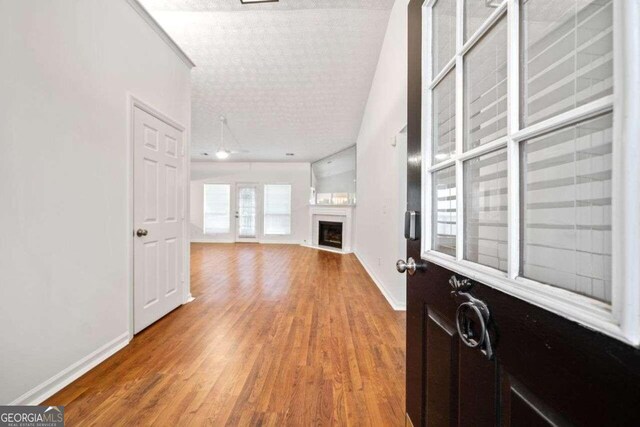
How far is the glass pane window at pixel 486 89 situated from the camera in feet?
2.23

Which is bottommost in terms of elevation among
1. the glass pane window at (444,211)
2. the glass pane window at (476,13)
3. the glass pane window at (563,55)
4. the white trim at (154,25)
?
the glass pane window at (444,211)

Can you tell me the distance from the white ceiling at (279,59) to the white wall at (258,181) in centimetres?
303

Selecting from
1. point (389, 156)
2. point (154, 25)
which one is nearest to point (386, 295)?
point (389, 156)

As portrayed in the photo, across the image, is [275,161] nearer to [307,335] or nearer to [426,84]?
A: [307,335]

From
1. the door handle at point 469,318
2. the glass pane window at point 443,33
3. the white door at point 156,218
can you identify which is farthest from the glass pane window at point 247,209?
the door handle at point 469,318

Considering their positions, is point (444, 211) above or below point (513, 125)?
below

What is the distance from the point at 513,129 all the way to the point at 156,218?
287cm

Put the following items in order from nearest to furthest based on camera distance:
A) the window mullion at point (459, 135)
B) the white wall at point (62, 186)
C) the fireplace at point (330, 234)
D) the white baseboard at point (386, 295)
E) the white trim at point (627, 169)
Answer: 1. the white trim at point (627, 169)
2. the window mullion at point (459, 135)
3. the white wall at point (62, 186)
4. the white baseboard at point (386, 295)
5. the fireplace at point (330, 234)

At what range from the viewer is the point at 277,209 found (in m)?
9.21

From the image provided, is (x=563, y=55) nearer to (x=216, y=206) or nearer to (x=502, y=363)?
(x=502, y=363)

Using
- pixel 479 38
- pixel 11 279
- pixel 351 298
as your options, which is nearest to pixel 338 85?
pixel 351 298

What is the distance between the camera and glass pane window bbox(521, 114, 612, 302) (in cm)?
45

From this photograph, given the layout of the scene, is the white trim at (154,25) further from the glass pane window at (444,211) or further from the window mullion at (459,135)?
the glass pane window at (444,211)

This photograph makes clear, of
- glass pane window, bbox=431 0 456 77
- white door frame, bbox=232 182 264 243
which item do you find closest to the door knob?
glass pane window, bbox=431 0 456 77
